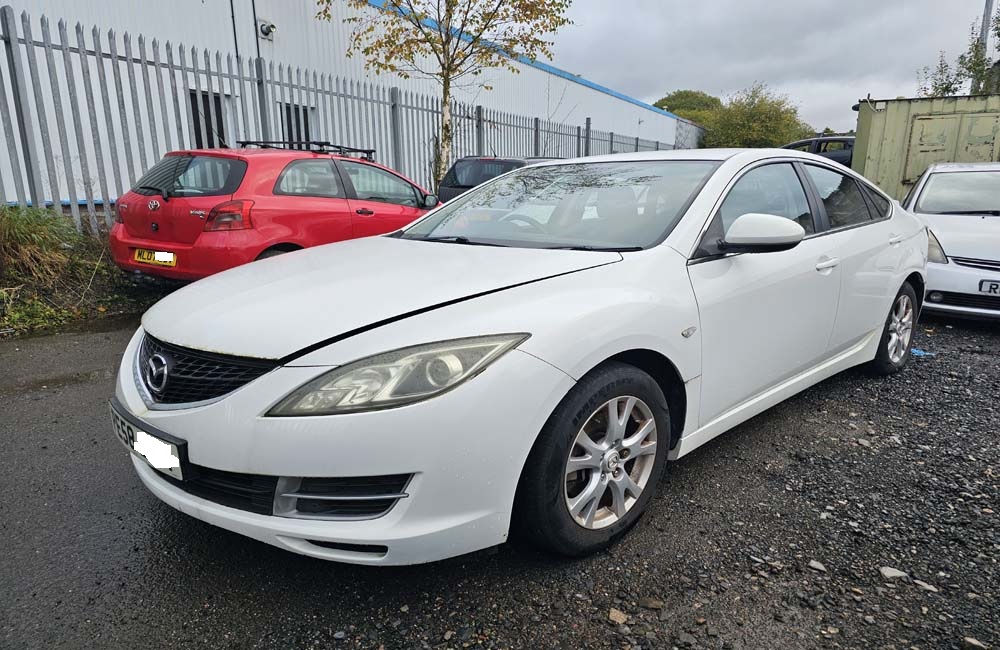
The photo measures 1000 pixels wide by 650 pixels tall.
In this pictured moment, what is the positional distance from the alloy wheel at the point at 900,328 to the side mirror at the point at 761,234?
1.97 m

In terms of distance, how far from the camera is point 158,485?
209 cm

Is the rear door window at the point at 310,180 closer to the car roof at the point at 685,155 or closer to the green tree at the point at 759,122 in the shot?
the car roof at the point at 685,155

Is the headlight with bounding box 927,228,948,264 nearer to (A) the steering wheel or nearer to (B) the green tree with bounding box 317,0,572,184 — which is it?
(A) the steering wheel

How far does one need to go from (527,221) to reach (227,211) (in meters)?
3.16

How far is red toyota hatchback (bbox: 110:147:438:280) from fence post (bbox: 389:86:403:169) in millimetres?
5952

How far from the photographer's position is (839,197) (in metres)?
3.64

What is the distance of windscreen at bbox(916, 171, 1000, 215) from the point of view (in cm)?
591

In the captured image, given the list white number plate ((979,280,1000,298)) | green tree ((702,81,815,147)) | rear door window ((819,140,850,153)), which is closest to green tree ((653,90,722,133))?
green tree ((702,81,815,147))

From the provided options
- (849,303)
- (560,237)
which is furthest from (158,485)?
(849,303)

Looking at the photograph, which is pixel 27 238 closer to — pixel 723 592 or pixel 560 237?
pixel 560 237

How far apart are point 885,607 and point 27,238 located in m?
7.33

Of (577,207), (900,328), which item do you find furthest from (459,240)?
(900,328)

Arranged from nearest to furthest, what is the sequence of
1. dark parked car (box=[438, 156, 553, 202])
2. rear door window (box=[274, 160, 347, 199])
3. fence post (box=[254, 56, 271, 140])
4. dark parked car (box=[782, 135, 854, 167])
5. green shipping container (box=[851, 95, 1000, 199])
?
rear door window (box=[274, 160, 347, 199])
fence post (box=[254, 56, 271, 140])
dark parked car (box=[438, 156, 553, 202])
green shipping container (box=[851, 95, 1000, 199])
dark parked car (box=[782, 135, 854, 167])

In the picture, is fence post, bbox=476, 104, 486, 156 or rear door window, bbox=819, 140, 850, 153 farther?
rear door window, bbox=819, 140, 850, 153
